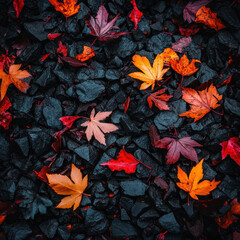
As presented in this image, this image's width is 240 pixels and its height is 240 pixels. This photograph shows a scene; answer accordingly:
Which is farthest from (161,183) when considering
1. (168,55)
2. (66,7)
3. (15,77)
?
(66,7)

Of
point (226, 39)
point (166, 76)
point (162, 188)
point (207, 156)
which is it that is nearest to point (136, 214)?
point (162, 188)

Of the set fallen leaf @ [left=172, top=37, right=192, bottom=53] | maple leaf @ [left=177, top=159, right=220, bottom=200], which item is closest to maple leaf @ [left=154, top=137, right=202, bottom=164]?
maple leaf @ [left=177, top=159, right=220, bottom=200]

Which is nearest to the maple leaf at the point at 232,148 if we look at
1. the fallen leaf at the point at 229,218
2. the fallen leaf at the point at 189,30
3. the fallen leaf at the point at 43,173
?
the fallen leaf at the point at 229,218

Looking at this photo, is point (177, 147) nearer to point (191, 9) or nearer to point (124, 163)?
point (124, 163)

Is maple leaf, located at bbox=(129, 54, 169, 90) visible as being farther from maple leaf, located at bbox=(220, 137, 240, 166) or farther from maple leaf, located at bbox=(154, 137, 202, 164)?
maple leaf, located at bbox=(220, 137, 240, 166)

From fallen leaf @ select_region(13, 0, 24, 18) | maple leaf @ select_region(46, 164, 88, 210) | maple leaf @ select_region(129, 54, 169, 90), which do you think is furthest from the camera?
fallen leaf @ select_region(13, 0, 24, 18)

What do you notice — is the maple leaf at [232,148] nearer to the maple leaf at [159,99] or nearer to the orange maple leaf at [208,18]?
the maple leaf at [159,99]
